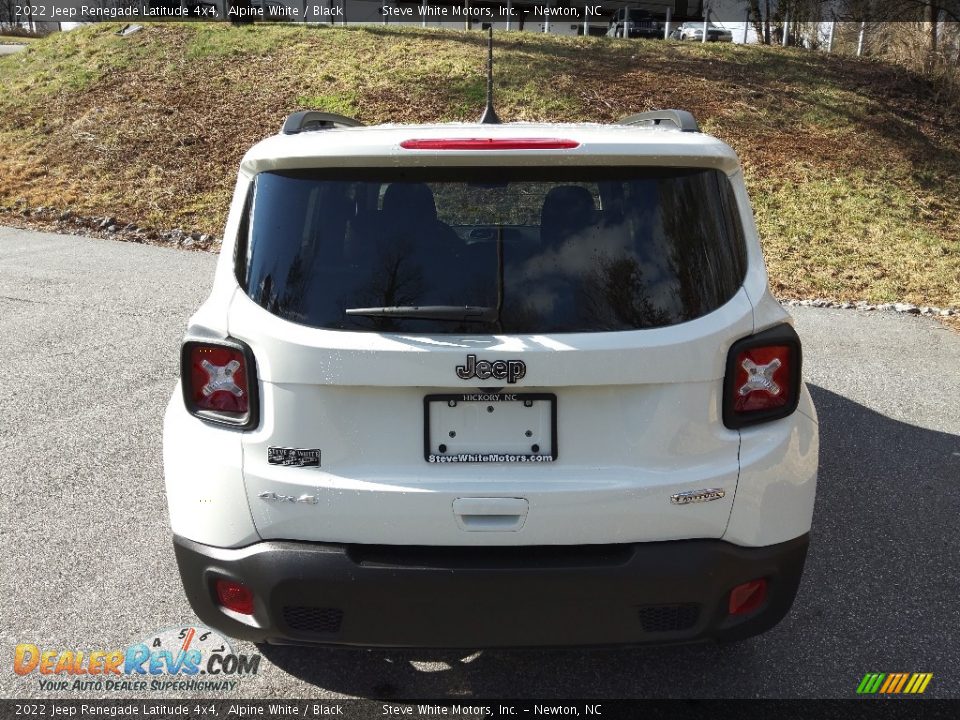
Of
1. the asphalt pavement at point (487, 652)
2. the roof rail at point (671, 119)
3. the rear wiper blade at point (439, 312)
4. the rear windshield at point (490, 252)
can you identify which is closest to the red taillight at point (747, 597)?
the asphalt pavement at point (487, 652)

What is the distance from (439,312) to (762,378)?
0.97 meters

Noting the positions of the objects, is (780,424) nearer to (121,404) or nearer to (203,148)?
(121,404)

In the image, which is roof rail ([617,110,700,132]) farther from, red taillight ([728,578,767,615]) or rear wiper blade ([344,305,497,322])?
red taillight ([728,578,767,615])

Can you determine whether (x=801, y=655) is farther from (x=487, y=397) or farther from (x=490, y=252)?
(x=490, y=252)

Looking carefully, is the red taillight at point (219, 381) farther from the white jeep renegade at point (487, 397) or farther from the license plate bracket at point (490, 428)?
the license plate bracket at point (490, 428)

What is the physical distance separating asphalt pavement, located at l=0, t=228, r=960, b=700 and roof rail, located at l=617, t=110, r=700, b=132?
185 centimetres

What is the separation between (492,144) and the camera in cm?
239

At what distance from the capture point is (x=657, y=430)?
2.39 metres

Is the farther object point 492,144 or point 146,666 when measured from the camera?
point 146,666

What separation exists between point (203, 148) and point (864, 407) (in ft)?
42.9

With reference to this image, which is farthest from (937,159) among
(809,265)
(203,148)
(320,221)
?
(320,221)

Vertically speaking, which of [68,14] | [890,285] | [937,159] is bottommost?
[890,285]

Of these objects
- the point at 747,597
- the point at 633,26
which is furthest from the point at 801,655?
the point at 633,26

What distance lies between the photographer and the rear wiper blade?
92.5 inches
